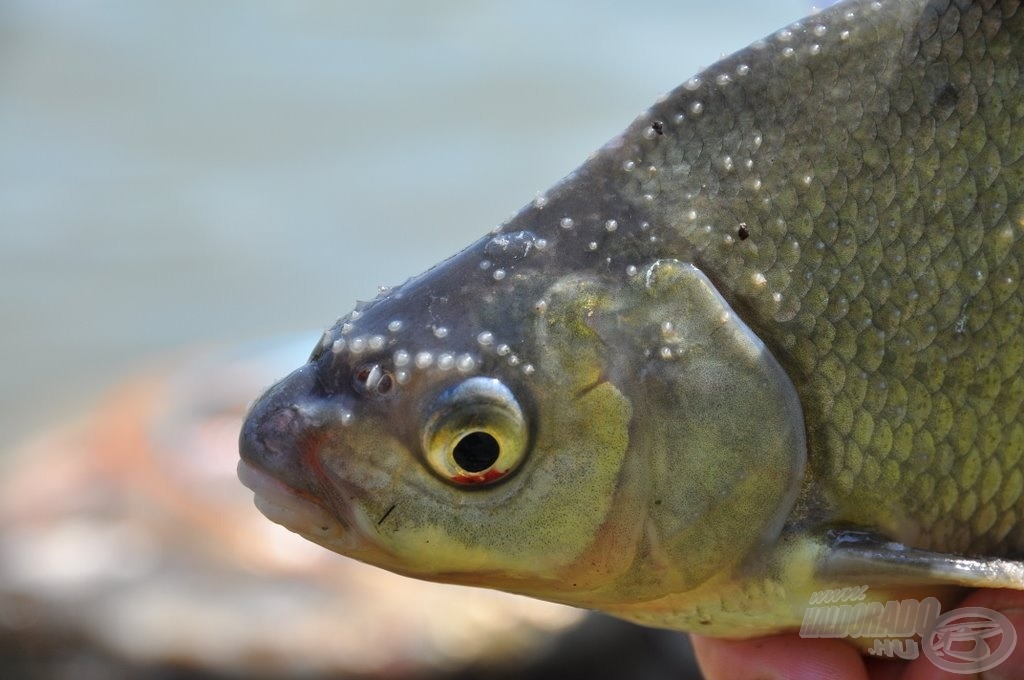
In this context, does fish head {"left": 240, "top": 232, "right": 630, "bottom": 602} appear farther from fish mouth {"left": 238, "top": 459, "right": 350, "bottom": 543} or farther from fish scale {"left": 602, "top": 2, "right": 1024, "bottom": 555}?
fish scale {"left": 602, "top": 2, "right": 1024, "bottom": 555}

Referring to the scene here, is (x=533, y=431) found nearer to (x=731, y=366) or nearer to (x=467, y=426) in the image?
Result: (x=467, y=426)

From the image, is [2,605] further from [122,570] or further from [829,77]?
[829,77]

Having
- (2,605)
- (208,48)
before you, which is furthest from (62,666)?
(208,48)

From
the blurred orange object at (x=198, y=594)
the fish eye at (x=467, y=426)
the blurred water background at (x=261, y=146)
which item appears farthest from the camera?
the blurred water background at (x=261, y=146)

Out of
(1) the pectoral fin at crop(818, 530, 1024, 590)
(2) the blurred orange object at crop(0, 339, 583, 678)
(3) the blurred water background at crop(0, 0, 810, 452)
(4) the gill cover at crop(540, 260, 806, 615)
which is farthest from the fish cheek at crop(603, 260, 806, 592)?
(3) the blurred water background at crop(0, 0, 810, 452)

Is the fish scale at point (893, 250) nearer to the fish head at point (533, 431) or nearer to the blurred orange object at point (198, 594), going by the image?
the fish head at point (533, 431)

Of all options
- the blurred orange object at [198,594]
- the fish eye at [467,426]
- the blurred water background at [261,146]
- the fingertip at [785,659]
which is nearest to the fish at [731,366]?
the fish eye at [467,426]
